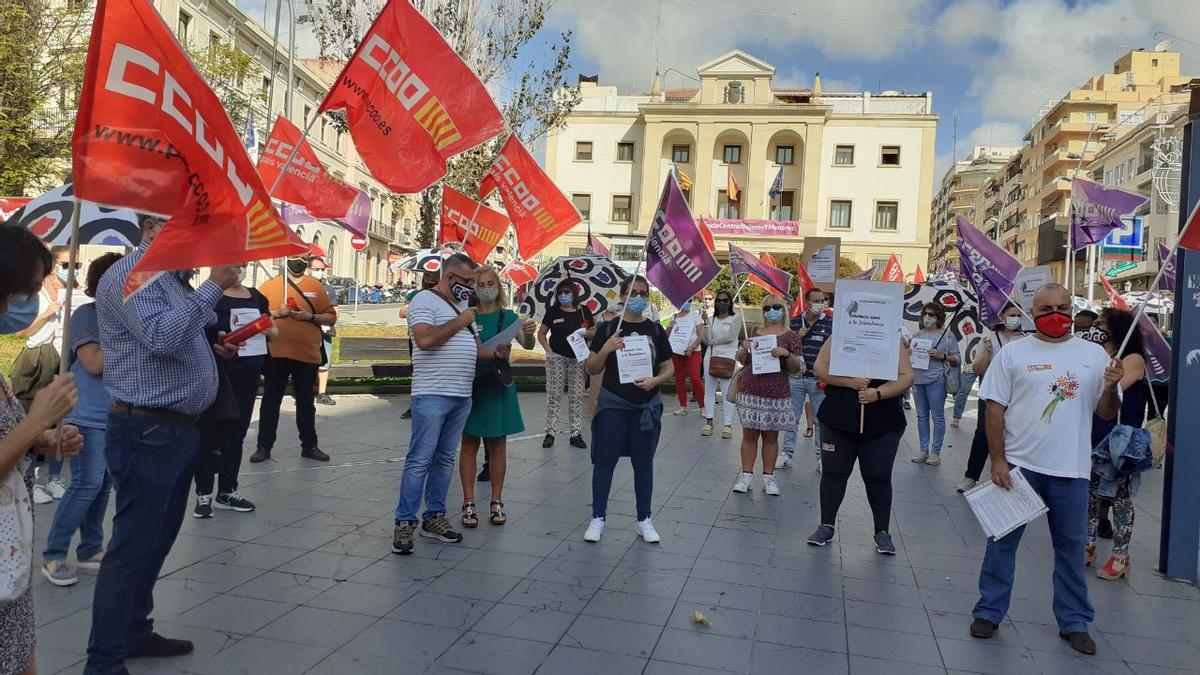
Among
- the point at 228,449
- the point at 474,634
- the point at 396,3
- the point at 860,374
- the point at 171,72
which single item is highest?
the point at 396,3

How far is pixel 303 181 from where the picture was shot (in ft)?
28.1

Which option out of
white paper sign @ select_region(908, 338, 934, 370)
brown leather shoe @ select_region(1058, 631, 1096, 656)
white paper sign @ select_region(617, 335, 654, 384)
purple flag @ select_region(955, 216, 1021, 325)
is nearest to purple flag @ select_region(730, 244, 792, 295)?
white paper sign @ select_region(908, 338, 934, 370)

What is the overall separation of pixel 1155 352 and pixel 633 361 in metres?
4.61

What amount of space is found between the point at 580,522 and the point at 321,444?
406cm

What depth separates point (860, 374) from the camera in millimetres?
5898

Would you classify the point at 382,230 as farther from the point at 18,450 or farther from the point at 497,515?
the point at 18,450

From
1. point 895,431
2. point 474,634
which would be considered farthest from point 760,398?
point 474,634

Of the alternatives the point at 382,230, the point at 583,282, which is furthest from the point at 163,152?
the point at 382,230

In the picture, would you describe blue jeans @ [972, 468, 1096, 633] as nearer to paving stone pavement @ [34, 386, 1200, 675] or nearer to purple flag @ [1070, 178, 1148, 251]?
paving stone pavement @ [34, 386, 1200, 675]

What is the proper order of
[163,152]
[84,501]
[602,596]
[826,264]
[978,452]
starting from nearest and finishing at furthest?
[163,152], [84,501], [602,596], [978,452], [826,264]

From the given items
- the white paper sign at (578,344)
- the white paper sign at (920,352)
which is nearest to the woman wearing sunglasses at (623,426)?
the white paper sign at (578,344)

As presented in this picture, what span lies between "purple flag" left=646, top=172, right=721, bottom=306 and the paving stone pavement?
1.85 meters

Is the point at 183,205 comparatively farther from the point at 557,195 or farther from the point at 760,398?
the point at 557,195

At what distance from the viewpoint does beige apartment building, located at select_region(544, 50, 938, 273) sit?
176 ft
